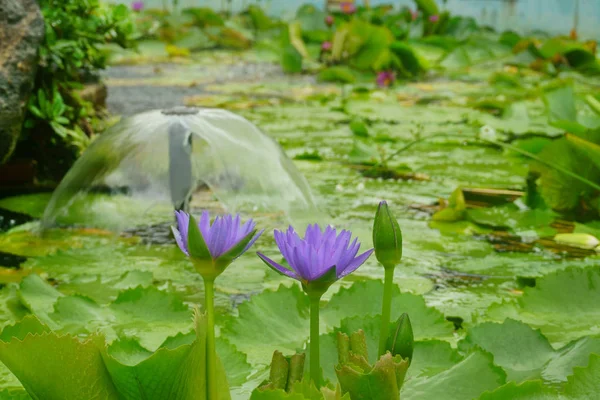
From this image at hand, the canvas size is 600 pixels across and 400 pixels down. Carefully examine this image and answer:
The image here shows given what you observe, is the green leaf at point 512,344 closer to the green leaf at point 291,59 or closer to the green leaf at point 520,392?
the green leaf at point 520,392

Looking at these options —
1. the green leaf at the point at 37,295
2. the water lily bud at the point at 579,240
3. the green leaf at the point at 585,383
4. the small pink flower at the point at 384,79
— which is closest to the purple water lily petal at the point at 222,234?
the green leaf at the point at 585,383

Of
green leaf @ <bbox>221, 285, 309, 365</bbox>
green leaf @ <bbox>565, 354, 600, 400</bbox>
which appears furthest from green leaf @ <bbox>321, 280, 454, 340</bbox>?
green leaf @ <bbox>565, 354, 600, 400</bbox>

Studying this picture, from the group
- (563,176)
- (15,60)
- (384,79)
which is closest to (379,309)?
(563,176)

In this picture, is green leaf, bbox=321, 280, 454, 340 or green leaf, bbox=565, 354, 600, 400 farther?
green leaf, bbox=321, 280, 454, 340

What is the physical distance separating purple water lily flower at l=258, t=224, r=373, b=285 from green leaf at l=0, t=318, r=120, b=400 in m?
0.15

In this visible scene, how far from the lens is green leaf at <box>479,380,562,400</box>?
62cm

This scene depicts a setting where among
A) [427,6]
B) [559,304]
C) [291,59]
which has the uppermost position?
[559,304]

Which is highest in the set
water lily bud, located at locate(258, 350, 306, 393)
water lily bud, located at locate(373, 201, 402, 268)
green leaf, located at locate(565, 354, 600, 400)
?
water lily bud, located at locate(373, 201, 402, 268)

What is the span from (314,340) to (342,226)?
104 centimetres

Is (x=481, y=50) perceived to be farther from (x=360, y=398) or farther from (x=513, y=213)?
(x=360, y=398)

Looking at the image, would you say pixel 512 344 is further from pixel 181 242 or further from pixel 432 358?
pixel 181 242

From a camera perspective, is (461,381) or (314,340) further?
(461,381)

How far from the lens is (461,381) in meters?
0.75

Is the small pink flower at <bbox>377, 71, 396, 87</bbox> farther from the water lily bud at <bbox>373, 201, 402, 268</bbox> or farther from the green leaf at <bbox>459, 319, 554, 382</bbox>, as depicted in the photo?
the water lily bud at <bbox>373, 201, 402, 268</bbox>
